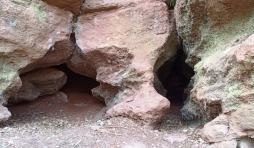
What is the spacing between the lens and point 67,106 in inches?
173

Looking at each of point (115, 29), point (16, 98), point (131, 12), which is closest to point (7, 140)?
point (16, 98)

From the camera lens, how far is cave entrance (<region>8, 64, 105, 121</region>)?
4012mm

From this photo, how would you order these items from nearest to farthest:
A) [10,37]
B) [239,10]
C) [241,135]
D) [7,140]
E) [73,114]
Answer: [241,135] < [7,140] < [239,10] < [10,37] < [73,114]

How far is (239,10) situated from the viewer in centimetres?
294

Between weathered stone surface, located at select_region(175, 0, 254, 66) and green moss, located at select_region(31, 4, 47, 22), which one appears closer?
weathered stone surface, located at select_region(175, 0, 254, 66)

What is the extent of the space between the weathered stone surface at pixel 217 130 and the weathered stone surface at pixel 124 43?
94 centimetres

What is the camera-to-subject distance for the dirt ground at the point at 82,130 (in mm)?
2688

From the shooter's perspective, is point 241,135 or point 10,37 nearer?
point 241,135

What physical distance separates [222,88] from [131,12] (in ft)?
5.10

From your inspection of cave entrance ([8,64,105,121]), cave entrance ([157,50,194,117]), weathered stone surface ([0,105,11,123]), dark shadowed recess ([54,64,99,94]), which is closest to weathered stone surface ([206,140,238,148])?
cave entrance ([8,64,105,121])

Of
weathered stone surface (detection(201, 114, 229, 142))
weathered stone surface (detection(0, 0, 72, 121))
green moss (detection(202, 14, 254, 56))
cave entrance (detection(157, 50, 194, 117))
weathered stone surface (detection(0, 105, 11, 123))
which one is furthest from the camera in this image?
cave entrance (detection(157, 50, 194, 117))

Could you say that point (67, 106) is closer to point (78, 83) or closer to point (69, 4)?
point (78, 83)

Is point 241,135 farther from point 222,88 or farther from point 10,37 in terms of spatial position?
point 10,37

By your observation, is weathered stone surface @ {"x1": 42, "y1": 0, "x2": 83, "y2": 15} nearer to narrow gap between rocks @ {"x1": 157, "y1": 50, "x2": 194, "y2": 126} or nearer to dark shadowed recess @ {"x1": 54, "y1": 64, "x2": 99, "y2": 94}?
dark shadowed recess @ {"x1": 54, "y1": 64, "x2": 99, "y2": 94}
